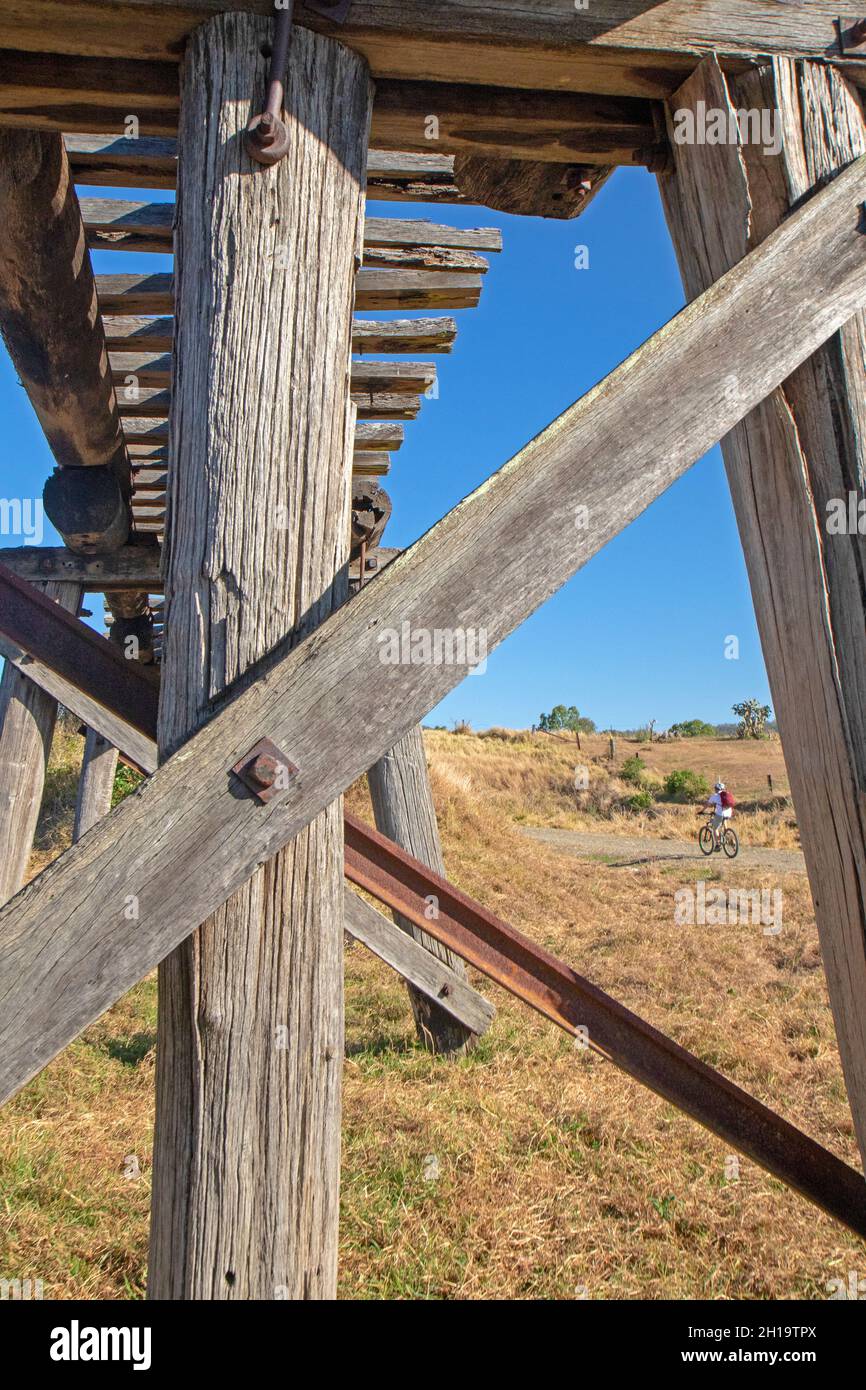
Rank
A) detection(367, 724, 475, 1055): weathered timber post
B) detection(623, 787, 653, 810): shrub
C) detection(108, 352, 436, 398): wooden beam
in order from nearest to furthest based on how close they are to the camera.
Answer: detection(108, 352, 436, 398): wooden beam → detection(367, 724, 475, 1055): weathered timber post → detection(623, 787, 653, 810): shrub

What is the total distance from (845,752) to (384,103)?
1.68m

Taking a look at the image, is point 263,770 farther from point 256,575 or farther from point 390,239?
point 390,239

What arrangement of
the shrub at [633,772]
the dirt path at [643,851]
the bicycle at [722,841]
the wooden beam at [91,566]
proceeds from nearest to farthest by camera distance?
the wooden beam at [91,566]
the dirt path at [643,851]
the bicycle at [722,841]
the shrub at [633,772]

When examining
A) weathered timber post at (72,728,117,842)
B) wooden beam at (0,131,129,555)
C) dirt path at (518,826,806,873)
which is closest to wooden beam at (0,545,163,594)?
wooden beam at (0,131,129,555)

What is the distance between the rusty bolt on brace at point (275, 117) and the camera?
159 cm

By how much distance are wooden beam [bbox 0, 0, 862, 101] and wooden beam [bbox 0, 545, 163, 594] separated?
3.77 m

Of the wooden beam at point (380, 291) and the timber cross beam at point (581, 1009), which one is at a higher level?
the wooden beam at point (380, 291)

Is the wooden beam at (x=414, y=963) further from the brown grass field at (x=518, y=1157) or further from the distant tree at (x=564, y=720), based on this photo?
the distant tree at (x=564, y=720)

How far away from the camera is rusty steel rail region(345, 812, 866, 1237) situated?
2.12 meters

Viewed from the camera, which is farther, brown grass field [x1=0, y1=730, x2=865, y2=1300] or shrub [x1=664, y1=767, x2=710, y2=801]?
shrub [x1=664, y1=767, x2=710, y2=801]

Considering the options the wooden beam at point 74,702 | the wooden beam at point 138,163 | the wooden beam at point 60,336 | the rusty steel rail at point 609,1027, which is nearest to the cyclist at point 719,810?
the wooden beam at point 74,702

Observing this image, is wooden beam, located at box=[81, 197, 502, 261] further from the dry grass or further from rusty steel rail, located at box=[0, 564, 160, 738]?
the dry grass

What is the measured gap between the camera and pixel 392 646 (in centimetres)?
145

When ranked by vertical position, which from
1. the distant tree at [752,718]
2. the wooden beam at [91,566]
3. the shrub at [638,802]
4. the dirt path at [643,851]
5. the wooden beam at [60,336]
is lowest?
the wooden beam at [60,336]
